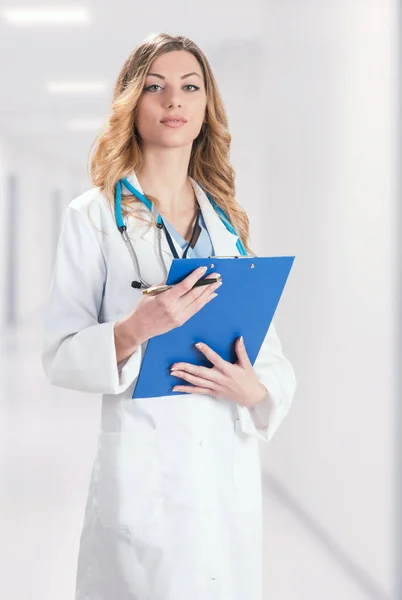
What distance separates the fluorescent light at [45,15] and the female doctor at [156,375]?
10.4 ft

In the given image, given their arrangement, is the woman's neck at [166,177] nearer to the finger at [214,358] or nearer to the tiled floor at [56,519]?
the finger at [214,358]

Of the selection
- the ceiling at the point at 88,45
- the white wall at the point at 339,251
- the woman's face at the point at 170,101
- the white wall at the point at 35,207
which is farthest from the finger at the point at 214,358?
the white wall at the point at 35,207

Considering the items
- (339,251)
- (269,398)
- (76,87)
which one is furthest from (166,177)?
(76,87)

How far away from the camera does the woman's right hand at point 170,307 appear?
111 cm

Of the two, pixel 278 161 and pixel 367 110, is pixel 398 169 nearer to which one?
pixel 367 110

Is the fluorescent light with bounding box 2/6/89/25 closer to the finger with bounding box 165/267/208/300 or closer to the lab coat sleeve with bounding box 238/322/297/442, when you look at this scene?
the lab coat sleeve with bounding box 238/322/297/442

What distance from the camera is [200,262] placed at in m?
1.11

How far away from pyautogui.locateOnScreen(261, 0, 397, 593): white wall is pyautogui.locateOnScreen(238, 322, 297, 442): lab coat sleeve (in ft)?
3.86

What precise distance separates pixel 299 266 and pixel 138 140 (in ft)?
7.02

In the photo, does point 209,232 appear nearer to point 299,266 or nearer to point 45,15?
point 299,266

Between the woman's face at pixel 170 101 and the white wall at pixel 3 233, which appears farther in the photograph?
the white wall at pixel 3 233

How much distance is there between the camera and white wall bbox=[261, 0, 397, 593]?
8.52 ft

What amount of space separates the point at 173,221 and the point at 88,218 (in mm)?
181

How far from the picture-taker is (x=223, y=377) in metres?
1.29
